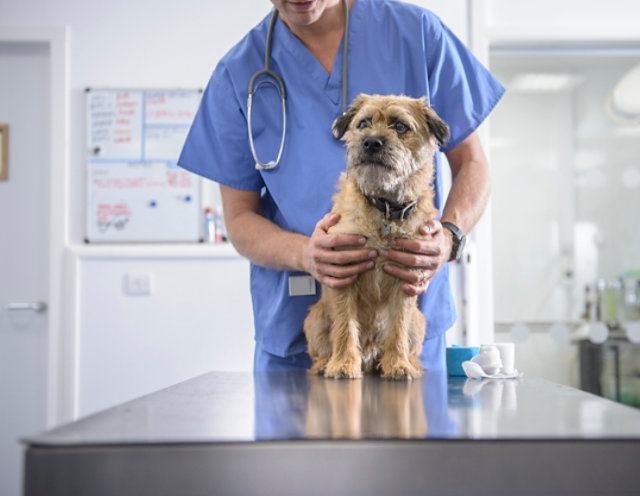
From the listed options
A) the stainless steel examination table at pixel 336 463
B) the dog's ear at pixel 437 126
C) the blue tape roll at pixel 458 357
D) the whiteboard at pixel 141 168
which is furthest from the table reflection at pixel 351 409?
the whiteboard at pixel 141 168

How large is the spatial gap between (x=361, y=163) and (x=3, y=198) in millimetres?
2860

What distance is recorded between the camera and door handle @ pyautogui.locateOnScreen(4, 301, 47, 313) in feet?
11.3

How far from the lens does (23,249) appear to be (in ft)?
11.4

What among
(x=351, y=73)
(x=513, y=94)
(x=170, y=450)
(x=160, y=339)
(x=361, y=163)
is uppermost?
(x=513, y=94)

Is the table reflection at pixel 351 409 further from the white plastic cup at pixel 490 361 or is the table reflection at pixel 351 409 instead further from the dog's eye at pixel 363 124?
the dog's eye at pixel 363 124

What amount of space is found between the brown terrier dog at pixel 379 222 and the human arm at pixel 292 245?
4 cm

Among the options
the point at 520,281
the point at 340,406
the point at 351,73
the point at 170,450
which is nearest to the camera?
the point at 170,450

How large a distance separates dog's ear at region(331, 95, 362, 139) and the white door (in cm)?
259

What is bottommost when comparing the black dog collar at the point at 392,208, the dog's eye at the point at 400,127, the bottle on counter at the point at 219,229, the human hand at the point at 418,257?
the human hand at the point at 418,257

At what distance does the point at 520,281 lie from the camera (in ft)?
Result: 11.7

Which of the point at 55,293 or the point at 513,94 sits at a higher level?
the point at 513,94

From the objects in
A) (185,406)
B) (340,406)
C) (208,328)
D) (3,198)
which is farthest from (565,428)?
(3,198)

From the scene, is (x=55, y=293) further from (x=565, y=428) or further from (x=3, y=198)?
(x=565, y=428)

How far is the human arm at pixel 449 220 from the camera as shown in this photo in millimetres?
1238
